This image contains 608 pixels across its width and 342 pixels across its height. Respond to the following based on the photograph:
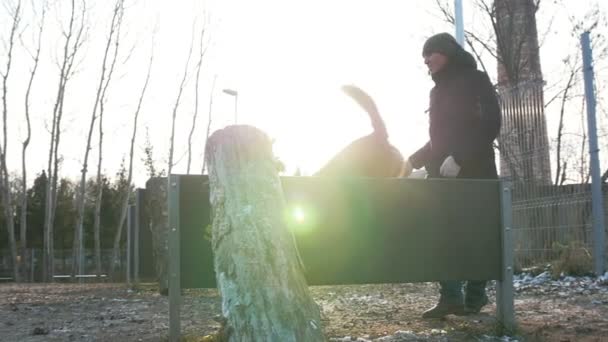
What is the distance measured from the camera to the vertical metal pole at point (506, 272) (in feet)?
12.6

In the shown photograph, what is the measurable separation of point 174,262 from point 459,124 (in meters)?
1.92

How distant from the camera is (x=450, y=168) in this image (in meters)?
4.11

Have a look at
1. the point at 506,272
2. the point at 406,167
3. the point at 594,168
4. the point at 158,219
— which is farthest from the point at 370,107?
the point at 594,168

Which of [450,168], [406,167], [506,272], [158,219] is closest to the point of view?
[506,272]

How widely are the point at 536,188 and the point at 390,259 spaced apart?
5.42m

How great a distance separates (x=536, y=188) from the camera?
27.9ft

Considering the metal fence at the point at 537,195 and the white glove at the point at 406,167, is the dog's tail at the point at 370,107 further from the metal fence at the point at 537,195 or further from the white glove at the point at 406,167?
the metal fence at the point at 537,195

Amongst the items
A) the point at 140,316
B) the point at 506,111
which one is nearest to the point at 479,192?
the point at 140,316

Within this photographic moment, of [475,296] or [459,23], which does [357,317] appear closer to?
[475,296]

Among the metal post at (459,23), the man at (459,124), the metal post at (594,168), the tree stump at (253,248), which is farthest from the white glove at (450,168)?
the metal post at (459,23)

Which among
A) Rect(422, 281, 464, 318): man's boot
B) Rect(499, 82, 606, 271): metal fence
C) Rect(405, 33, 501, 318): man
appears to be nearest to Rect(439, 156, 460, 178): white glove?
Rect(405, 33, 501, 318): man

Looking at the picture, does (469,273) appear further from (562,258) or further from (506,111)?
(506,111)

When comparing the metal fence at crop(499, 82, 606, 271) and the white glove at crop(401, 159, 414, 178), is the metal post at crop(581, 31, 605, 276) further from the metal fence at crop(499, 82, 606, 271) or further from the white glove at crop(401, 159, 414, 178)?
the white glove at crop(401, 159, 414, 178)

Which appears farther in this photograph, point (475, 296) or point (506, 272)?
point (475, 296)
